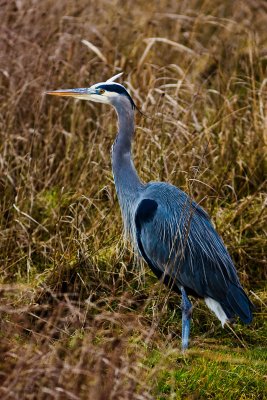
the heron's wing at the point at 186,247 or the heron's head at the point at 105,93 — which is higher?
the heron's head at the point at 105,93

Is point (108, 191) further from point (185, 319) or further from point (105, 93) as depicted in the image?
point (185, 319)

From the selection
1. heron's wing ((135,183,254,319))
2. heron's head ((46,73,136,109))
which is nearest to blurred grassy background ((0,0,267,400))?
heron's wing ((135,183,254,319))

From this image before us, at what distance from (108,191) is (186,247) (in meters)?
0.73

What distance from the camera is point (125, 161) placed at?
529 cm

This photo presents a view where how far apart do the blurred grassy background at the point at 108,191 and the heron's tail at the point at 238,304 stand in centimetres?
19

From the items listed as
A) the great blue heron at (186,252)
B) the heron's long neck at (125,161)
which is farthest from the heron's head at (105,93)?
the great blue heron at (186,252)

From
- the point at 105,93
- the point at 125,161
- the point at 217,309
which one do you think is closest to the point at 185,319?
the point at 217,309

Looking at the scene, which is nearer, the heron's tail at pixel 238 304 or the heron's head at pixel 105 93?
the heron's tail at pixel 238 304

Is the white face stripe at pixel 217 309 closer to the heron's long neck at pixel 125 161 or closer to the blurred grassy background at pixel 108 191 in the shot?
the blurred grassy background at pixel 108 191

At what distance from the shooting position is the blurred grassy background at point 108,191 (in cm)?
446

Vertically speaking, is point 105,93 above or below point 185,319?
above

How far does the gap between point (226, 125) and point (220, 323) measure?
1694 mm

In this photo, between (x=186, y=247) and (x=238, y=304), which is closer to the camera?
(x=238, y=304)

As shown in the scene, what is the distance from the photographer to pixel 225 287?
16.4 ft
